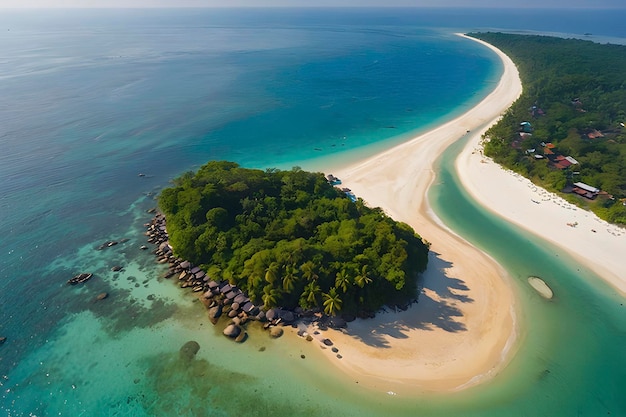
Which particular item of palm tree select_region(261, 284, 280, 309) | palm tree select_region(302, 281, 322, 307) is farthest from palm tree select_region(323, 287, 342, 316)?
palm tree select_region(261, 284, 280, 309)

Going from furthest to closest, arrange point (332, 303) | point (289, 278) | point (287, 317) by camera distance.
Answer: point (287, 317)
point (289, 278)
point (332, 303)

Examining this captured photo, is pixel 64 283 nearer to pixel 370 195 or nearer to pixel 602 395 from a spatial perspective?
pixel 370 195

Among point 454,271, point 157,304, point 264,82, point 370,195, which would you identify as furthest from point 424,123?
point 157,304

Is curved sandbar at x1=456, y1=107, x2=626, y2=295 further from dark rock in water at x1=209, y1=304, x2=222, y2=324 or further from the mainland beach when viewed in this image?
dark rock in water at x1=209, y1=304, x2=222, y2=324

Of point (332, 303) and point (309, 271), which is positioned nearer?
point (332, 303)

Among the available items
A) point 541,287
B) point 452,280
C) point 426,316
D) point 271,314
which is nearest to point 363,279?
point 426,316

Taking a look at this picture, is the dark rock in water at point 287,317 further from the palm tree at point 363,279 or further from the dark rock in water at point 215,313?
the palm tree at point 363,279

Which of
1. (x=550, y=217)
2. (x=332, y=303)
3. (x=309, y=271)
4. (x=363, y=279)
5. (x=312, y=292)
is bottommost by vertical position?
(x=550, y=217)

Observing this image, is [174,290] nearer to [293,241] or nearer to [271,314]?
[271,314]
